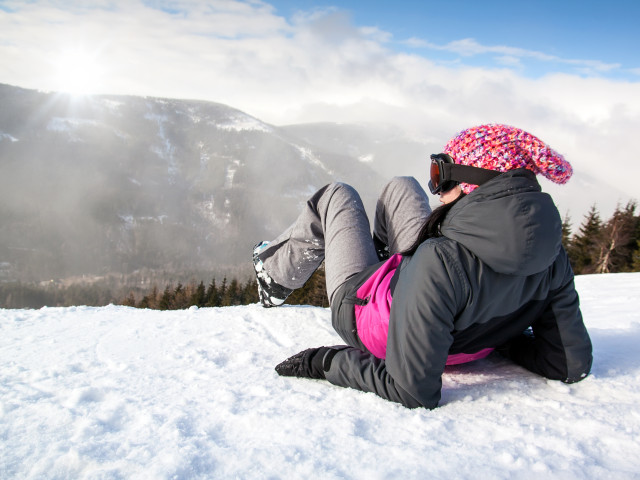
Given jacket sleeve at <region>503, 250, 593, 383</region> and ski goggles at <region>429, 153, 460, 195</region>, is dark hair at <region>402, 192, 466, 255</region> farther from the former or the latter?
jacket sleeve at <region>503, 250, 593, 383</region>

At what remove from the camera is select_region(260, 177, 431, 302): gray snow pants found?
2.90 metres

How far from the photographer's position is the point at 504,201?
175cm

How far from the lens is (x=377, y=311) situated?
2.31 meters

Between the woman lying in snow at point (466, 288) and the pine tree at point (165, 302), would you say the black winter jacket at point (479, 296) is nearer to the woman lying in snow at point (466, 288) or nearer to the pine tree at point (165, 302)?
the woman lying in snow at point (466, 288)

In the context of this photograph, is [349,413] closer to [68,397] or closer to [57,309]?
[68,397]

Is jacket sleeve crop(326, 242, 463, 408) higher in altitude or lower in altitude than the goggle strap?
lower

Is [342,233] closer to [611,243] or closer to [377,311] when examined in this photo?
[377,311]

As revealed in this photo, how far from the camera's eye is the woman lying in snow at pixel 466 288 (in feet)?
5.83

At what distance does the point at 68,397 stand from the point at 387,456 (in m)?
1.71

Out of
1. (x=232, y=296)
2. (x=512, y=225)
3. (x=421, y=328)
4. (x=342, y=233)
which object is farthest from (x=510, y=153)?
(x=232, y=296)

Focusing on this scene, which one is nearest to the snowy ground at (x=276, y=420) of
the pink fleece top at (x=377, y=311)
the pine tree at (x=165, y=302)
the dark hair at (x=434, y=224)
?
the pink fleece top at (x=377, y=311)

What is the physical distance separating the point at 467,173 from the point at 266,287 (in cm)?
276

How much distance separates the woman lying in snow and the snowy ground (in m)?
0.16

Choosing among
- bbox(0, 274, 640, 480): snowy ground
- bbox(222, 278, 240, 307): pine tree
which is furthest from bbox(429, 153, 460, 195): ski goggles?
bbox(222, 278, 240, 307): pine tree
